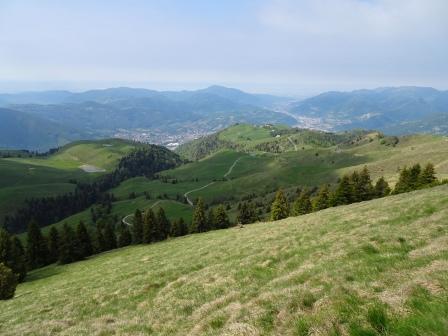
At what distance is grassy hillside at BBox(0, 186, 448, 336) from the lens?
9.16 meters

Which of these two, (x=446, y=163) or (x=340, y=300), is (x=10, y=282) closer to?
(x=340, y=300)

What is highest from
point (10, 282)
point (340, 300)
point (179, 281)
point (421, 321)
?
point (421, 321)

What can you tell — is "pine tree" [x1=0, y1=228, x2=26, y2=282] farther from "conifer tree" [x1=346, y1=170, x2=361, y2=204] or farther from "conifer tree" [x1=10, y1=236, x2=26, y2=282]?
"conifer tree" [x1=346, y1=170, x2=361, y2=204]

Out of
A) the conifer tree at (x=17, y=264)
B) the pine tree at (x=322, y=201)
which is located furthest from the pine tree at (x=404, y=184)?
the conifer tree at (x=17, y=264)

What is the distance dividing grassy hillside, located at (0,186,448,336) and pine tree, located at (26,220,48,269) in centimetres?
7684

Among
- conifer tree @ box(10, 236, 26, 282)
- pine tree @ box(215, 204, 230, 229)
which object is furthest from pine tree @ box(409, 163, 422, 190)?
conifer tree @ box(10, 236, 26, 282)

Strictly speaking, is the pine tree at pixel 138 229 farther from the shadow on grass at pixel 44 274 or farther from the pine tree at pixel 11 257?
the pine tree at pixel 11 257

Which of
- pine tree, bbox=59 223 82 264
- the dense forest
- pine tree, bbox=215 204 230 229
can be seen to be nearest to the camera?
the dense forest

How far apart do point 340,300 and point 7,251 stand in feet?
282

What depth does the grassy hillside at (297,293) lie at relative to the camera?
361 inches

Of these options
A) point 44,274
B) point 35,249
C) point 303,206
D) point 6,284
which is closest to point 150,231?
point 44,274

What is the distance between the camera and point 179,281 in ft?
77.6

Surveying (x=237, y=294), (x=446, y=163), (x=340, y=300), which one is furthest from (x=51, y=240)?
(x=446, y=163)

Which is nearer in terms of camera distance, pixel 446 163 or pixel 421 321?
pixel 421 321
